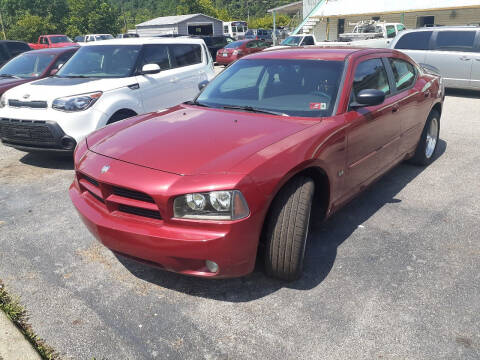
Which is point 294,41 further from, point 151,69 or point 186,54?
point 151,69

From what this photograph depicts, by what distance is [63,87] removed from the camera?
5816 millimetres

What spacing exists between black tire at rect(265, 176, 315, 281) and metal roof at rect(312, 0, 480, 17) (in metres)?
21.0

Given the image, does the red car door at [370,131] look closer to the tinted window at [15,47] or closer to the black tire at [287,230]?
the black tire at [287,230]

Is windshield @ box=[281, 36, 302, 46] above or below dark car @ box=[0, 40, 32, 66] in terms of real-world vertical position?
below

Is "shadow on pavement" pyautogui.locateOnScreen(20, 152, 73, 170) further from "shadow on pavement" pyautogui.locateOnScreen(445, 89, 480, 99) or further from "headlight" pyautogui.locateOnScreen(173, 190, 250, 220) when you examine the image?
"shadow on pavement" pyautogui.locateOnScreen(445, 89, 480, 99)

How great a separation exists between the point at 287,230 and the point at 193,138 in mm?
969

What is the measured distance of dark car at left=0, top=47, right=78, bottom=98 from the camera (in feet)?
26.1

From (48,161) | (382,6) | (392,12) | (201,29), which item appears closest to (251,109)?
(48,161)

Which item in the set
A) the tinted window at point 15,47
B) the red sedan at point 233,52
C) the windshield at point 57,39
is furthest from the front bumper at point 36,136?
the windshield at point 57,39

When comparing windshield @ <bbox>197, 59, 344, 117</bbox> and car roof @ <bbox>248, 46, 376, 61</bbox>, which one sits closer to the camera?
windshield @ <bbox>197, 59, 344, 117</bbox>

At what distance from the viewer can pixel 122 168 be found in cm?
276

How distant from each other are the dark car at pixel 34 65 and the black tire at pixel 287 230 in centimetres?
661

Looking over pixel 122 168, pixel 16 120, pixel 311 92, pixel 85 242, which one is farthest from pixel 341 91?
pixel 16 120

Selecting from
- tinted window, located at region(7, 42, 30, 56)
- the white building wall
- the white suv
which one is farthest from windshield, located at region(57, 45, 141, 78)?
the white building wall
